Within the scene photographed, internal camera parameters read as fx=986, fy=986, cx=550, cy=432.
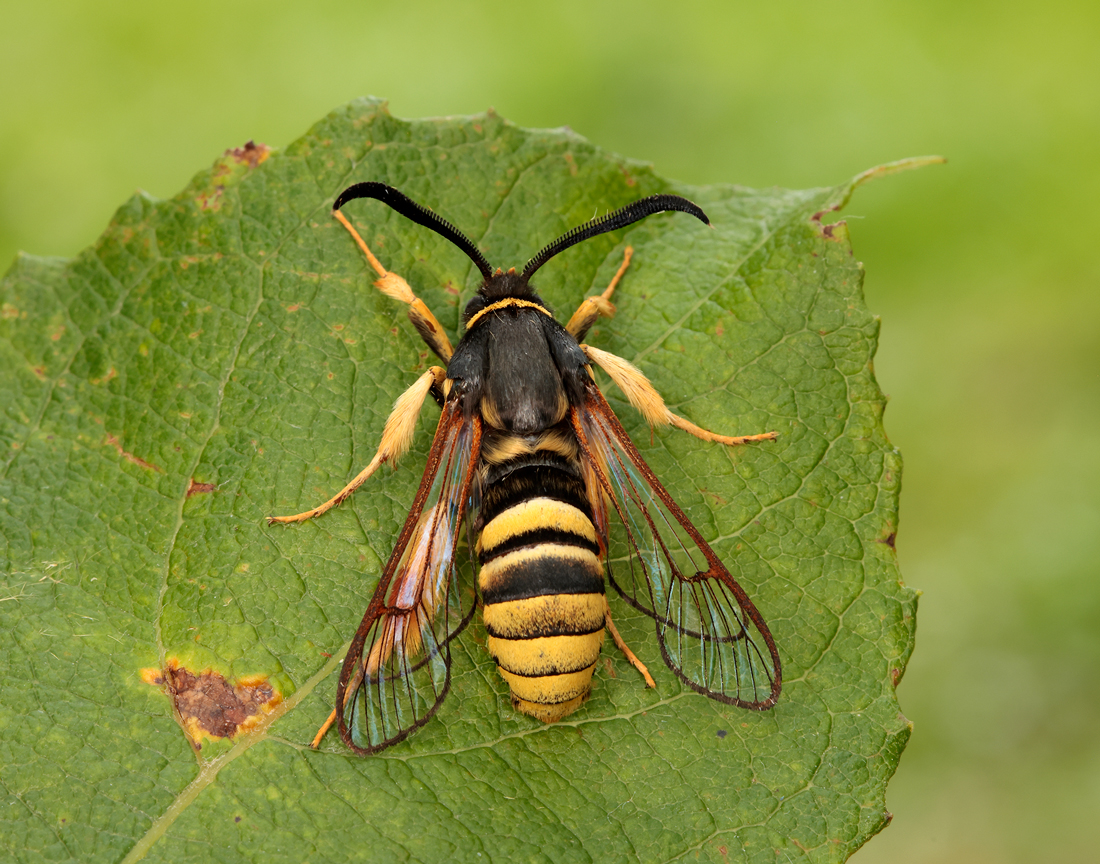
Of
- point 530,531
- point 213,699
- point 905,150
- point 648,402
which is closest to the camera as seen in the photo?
point 213,699

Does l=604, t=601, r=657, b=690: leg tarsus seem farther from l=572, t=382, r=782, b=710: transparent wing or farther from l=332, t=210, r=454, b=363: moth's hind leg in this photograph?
l=332, t=210, r=454, b=363: moth's hind leg

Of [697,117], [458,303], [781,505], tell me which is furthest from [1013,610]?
[458,303]

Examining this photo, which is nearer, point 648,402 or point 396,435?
point 396,435

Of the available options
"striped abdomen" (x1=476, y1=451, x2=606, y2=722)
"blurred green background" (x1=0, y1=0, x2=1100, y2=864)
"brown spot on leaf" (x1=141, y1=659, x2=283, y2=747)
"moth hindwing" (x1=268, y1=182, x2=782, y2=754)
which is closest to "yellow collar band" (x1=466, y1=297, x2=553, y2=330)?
"moth hindwing" (x1=268, y1=182, x2=782, y2=754)

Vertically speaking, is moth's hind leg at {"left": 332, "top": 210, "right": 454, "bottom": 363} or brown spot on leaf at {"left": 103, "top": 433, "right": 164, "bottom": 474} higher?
moth's hind leg at {"left": 332, "top": 210, "right": 454, "bottom": 363}

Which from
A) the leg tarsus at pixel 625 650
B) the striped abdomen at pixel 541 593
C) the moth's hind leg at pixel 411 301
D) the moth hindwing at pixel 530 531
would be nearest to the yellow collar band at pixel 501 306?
the moth hindwing at pixel 530 531

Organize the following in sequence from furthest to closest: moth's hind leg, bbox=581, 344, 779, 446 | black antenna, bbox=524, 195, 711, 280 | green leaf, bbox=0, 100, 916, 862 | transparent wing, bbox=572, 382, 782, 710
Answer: black antenna, bbox=524, 195, 711, 280
moth's hind leg, bbox=581, 344, 779, 446
transparent wing, bbox=572, 382, 782, 710
green leaf, bbox=0, 100, 916, 862

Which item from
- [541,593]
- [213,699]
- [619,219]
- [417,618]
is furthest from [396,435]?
[619,219]

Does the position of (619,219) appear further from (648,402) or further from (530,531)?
(530,531)
